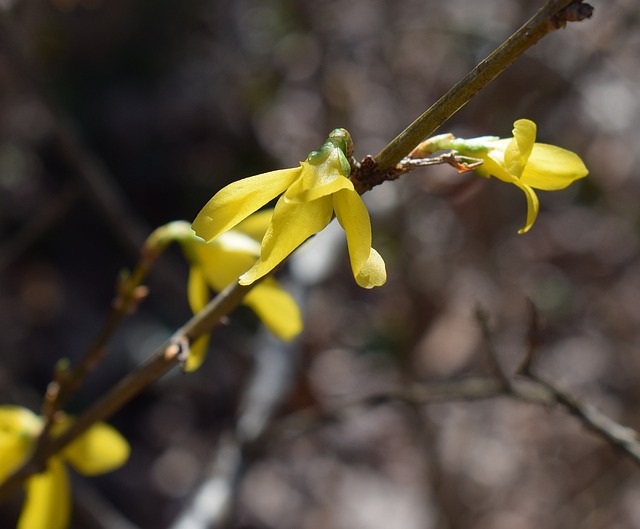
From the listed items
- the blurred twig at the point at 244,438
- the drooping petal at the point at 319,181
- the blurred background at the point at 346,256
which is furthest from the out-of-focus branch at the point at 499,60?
the blurred background at the point at 346,256

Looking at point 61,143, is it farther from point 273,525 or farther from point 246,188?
point 273,525

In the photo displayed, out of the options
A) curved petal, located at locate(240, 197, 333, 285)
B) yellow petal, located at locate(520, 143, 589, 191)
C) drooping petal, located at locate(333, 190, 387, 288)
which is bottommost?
yellow petal, located at locate(520, 143, 589, 191)

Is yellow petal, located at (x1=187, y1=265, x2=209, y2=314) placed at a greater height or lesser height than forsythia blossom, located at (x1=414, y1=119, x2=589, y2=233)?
lesser

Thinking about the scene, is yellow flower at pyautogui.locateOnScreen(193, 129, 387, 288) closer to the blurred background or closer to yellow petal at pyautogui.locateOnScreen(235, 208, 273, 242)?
yellow petal at pyautogui.locateOnScreen(235, 208, 273, 242)

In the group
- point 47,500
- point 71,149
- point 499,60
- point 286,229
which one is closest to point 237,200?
point 286,229

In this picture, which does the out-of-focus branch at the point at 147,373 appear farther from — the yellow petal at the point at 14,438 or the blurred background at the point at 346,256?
the blurred background at the point at 346,256

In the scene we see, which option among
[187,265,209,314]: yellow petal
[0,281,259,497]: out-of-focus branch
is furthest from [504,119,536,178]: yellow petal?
[187,265,209,314]: yellow petal

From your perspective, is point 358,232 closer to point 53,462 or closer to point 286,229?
point 286,229
